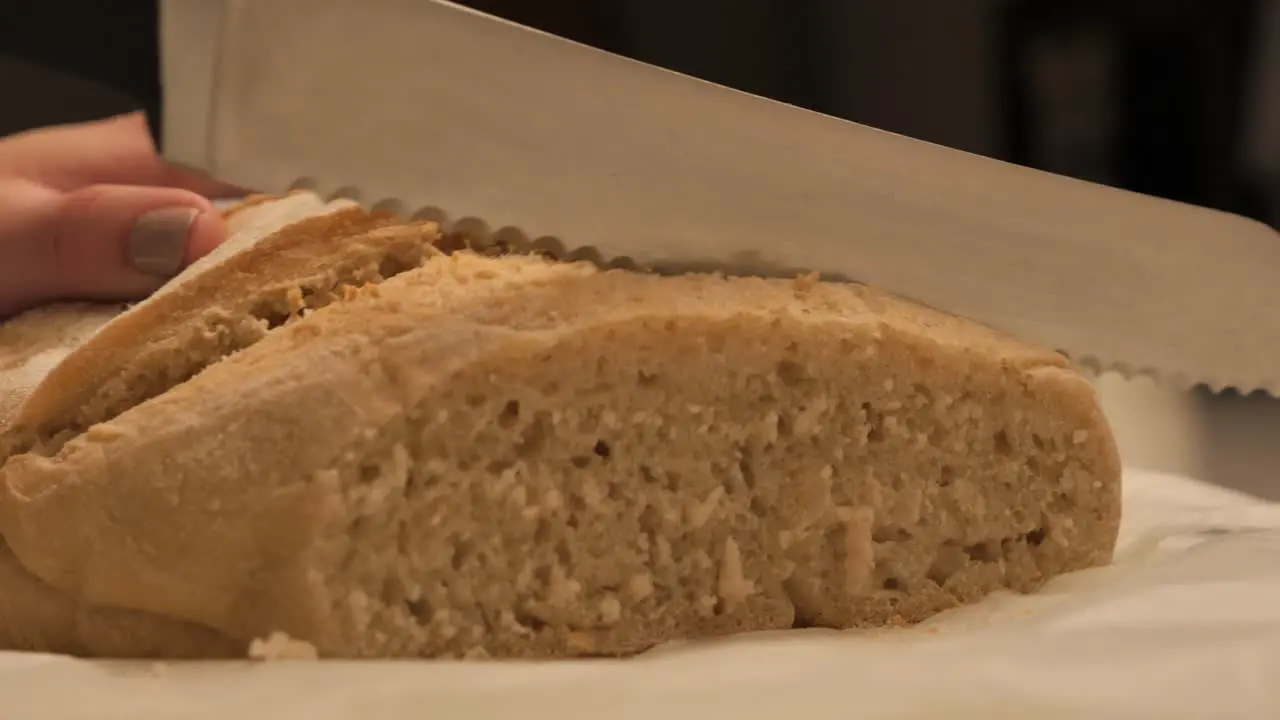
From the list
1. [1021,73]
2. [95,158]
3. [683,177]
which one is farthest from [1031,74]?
[95,158]

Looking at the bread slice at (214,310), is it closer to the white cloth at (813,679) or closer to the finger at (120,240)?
the finger at (120,240)

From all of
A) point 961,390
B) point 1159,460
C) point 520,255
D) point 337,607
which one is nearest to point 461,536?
point 337,607

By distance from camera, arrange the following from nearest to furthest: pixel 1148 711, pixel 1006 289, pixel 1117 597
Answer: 1. pixel 1148 711
2. pixel 1117 597
3. pixel 1006 289

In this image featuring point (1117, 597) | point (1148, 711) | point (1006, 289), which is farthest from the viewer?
point (1006, 289)

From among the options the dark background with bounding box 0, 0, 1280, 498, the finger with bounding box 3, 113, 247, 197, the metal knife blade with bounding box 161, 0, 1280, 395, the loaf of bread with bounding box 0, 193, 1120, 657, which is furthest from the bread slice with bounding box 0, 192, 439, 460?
the dark background with bounding box 0, 0, 1280, 498

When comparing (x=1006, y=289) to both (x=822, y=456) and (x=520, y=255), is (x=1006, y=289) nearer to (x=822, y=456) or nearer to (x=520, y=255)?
(x=822, y=456)

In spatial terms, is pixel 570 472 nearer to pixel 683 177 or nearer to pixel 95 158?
pixel 683 177

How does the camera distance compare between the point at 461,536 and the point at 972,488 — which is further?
the point at 972,488

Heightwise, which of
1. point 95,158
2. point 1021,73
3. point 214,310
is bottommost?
point 95,158
